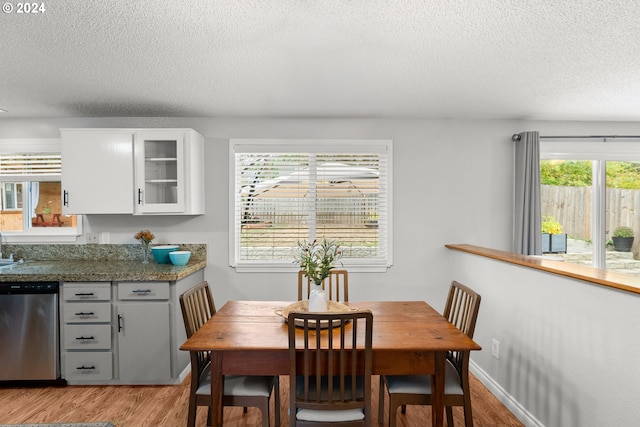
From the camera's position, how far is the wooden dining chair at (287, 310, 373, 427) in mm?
1647

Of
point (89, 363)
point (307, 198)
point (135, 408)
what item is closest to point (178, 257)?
point (89, 363)

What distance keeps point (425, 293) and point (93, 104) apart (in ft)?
12.2

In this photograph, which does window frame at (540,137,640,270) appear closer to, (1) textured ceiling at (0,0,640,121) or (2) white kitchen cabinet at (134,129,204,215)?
(1) textured ceiling at (0,0,640,121)

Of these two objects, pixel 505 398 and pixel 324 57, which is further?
pixel 505 398

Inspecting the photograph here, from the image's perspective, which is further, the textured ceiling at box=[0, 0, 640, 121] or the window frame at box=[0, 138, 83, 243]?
the window frame at box=[0, 138, 83, 243]

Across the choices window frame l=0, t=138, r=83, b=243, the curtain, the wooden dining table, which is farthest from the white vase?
window frame l=0, t=138, r=83, b=243

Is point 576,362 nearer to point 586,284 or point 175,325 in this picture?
point 586,284

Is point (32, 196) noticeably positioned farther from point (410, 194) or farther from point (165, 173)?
point (410, 194)

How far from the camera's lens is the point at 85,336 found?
296cm

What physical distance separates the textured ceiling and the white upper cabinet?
0.30 meters

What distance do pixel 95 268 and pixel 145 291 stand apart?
61 centimetres

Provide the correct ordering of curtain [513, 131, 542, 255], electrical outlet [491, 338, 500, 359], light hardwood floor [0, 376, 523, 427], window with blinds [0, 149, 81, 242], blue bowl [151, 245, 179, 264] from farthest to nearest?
window with blinds [0, 149, 81, 242] → curtain [513, 131, 542, 255] → blue bowl [151, 245, 179, 264] → electrical outlet [491, 338, 500, 359] → light hardwood floor [0, 376, 523, 427]

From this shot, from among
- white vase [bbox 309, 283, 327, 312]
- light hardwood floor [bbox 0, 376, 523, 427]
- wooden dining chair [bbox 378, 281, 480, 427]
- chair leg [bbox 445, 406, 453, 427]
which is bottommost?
light hardwood floor [bbox 0, 376, 523, 427]

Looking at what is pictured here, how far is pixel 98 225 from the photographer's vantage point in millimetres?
3682
